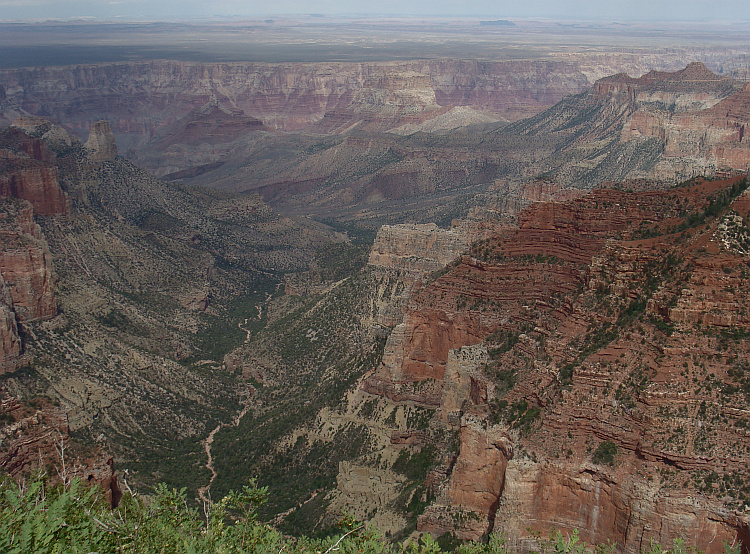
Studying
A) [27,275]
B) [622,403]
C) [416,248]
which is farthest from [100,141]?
[622,403]

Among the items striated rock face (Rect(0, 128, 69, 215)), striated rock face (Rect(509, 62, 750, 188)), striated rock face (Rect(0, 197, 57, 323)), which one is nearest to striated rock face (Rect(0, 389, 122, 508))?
striated rock face (Rect(0, 197, 57, 323))

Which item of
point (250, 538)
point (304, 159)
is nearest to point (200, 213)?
point (304, 159)

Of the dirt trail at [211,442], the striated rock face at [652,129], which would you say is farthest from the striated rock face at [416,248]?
the striated rock face at [652,129]

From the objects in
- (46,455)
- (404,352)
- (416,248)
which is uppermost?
(46,455)

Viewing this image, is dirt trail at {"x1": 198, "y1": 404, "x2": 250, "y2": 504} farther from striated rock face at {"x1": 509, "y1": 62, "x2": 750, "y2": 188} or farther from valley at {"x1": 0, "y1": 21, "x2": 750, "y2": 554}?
striated rock face at {"x1": 509, "y1": 62, "x2": 750, "y2": 188}

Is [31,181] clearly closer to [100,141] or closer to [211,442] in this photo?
[100,141]

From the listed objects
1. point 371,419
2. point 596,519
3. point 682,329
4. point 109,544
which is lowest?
point 371,419

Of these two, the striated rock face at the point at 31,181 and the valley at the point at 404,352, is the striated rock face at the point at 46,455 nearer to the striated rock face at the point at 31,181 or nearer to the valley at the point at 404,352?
the valley at the point at 404,352

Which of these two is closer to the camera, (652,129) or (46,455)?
(46,455)

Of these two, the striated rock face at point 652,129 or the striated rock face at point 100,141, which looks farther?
the striated rock face at point 100,141

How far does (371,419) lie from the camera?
162 feet

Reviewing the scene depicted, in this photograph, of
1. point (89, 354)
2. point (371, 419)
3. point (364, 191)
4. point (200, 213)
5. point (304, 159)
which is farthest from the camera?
point (304, 159)

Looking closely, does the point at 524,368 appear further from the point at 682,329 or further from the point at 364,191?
the point at 364,191

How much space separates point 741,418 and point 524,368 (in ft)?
29.8
